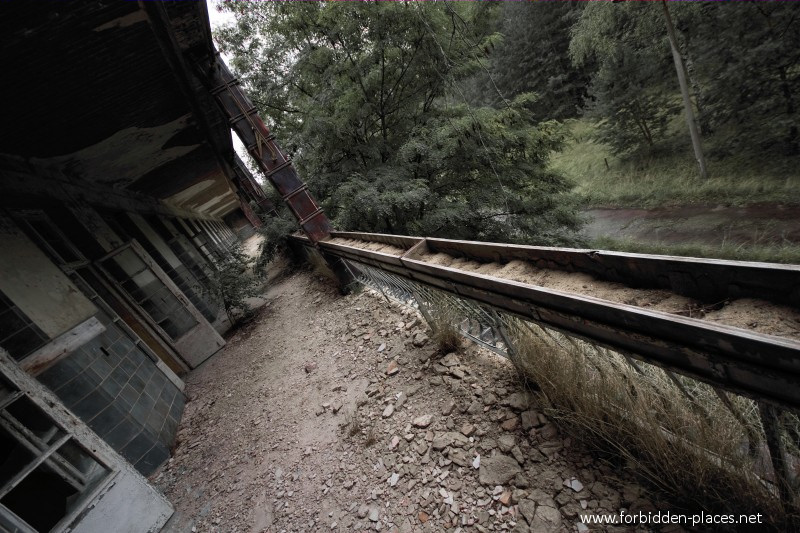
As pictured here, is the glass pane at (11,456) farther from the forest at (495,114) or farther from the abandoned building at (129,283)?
the forest at (495,114)

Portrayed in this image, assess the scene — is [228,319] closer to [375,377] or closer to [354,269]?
[354,269]

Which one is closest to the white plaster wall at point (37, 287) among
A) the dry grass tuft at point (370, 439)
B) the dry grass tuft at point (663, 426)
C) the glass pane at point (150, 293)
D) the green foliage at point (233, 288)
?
the glass pane at point (150, 293)

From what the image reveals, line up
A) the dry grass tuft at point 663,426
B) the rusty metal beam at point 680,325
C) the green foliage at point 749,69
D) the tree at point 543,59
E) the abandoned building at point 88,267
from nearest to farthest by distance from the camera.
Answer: the rusty metal beam at point 680,325
the dry grass tuft at point 663,426
the abandoned building at point 88,267
the green foliage at point 749,69
the tree at point 543,59

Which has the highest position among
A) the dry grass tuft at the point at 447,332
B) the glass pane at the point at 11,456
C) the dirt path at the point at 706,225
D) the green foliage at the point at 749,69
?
the glass pane at the point at 11,456

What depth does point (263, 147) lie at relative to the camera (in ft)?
19.1

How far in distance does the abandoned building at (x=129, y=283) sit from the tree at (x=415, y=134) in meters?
1.58

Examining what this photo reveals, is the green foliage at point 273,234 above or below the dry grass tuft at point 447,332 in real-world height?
above

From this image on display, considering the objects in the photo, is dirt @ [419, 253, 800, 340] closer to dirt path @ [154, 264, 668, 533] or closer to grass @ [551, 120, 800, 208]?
dirt path @ [154, 264, 668, 533]

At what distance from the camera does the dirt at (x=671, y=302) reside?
36.1 inches

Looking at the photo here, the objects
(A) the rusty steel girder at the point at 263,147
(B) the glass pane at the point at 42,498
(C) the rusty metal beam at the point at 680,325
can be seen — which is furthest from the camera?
(A) the rusty steel girder at the point at 263,147

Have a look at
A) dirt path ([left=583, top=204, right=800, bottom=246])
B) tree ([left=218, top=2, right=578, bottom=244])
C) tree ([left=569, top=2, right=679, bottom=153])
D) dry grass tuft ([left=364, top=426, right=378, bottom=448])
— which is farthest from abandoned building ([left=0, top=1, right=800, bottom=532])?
tree ([left=569, top=2, right=679, bottom=153])

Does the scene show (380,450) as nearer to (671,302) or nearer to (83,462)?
(671,302)

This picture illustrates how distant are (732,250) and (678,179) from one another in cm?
568

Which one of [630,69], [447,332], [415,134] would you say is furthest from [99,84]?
[630,69]
